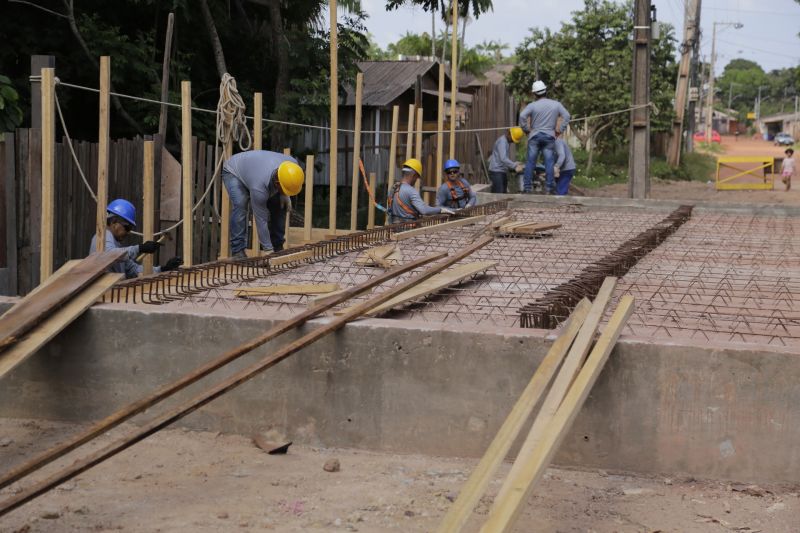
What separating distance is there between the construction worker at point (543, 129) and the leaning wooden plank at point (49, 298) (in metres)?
8.83

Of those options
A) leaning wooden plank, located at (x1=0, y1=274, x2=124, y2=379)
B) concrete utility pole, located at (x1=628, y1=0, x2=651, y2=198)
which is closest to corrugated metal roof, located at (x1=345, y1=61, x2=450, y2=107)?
concrete utility pole, located at (x1=628, y1=0, x2=651, y2=198)

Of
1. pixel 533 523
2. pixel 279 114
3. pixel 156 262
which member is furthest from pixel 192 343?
pixel 279 114

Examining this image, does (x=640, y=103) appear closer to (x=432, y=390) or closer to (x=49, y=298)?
(x=432, y=390)

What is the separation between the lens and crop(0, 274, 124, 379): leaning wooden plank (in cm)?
448

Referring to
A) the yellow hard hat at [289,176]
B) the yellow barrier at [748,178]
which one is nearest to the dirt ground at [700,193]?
the yellow barrier at [748,178]

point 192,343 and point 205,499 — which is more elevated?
point 192,343

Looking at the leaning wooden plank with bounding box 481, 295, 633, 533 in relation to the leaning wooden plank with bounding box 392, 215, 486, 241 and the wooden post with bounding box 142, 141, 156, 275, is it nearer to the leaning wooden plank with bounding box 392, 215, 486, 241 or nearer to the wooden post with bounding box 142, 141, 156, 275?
the wooden post with bounding box 142, 141, 156, 275

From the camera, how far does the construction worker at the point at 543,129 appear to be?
13375mm

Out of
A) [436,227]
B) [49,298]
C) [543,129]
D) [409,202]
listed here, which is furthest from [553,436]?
[543,129]

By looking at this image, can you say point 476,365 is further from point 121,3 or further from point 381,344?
point 121,3

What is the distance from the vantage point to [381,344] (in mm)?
4695

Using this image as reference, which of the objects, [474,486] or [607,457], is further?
[607,457]

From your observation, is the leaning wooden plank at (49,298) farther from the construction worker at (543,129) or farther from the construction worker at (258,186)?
the construction worker at (543,129)

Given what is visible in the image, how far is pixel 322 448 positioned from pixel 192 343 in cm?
Result: 83
